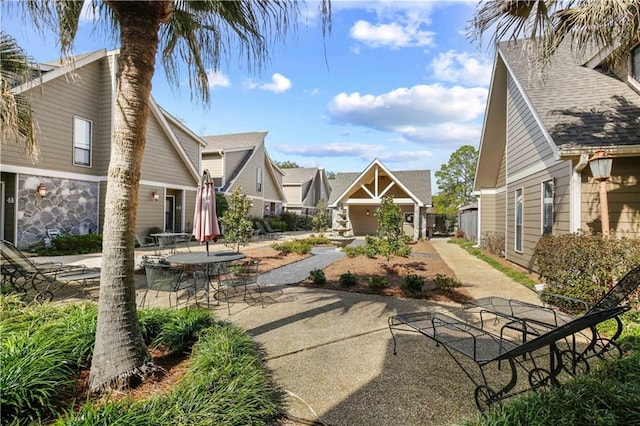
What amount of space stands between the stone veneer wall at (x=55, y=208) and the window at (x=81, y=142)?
92cm

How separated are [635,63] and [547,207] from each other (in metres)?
4.11

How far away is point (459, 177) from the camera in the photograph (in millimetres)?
36344

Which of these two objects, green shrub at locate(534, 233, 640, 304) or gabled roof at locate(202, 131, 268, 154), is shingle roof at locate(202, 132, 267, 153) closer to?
gabled roof at locate(202, 131, 268, 154)

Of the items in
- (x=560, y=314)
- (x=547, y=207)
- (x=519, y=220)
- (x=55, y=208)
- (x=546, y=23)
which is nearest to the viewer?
(x=560, y=314)

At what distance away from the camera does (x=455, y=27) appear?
18.6 feet

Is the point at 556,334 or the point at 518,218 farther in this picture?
the point at 518,218

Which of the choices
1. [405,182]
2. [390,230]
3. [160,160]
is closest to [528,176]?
[390,230]

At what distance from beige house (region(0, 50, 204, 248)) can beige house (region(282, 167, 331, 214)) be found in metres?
20.4

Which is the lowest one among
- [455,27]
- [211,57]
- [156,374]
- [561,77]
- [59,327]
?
[156,374]

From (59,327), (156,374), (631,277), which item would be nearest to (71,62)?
(59,327)

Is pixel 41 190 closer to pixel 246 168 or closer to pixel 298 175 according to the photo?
pixel 246 168

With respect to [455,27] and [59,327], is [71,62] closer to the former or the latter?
[59,327]

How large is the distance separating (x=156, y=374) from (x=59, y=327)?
1398 mm

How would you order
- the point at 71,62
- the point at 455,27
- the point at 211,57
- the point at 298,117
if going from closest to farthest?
the point at 71,62
the point at 211,57
the point at 455,27
the point at 298,117
